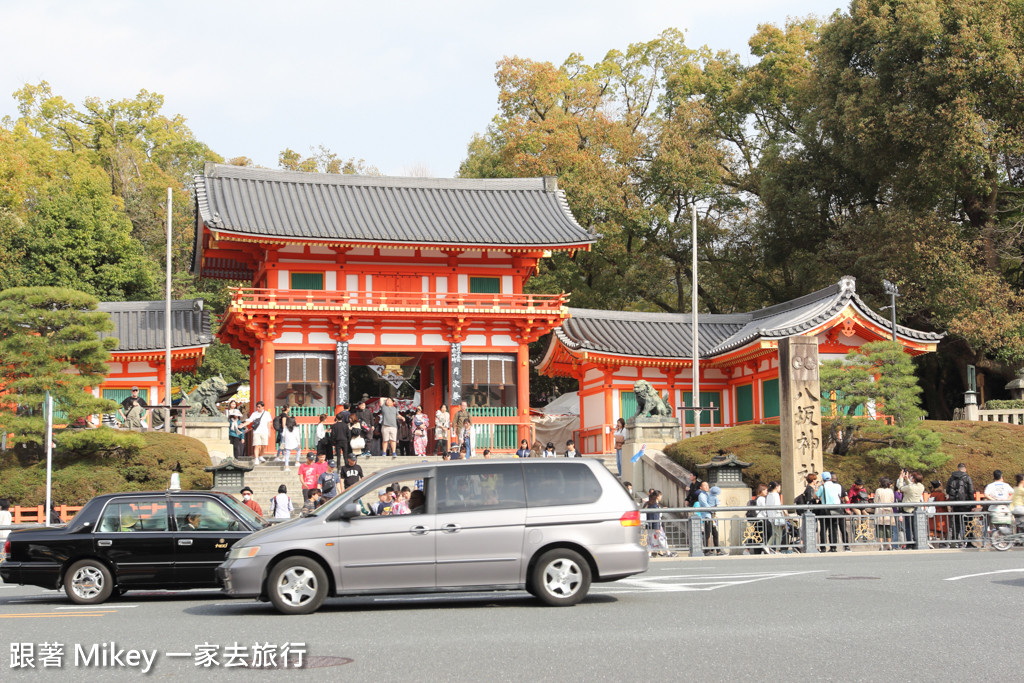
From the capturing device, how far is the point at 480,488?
1187 centimetres

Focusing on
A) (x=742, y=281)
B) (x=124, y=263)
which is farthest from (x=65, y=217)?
(x=742, y=281)

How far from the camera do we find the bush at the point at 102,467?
24641mm

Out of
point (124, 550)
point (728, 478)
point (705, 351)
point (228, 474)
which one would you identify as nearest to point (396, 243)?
point (705, 351)

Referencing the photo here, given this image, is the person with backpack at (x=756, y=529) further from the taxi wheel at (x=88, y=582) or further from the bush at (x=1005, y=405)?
the bush at (x=1005, y=405)

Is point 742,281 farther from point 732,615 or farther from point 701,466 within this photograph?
point 732,615

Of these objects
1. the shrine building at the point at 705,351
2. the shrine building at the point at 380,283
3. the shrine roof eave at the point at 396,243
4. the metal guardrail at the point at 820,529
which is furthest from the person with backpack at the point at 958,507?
the shrine roof eave at the point at 396,243

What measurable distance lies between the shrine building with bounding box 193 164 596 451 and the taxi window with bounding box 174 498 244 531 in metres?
21.1

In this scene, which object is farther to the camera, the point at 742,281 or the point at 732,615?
the point at 742,281

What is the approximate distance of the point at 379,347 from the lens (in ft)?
121

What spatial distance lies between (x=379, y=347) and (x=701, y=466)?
16.0m

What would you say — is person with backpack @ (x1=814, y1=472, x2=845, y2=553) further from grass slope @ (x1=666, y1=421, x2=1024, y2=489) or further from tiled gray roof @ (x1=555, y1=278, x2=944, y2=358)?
tiled gray roof @ (x1=555, y1=278, x2=944, y2=358)

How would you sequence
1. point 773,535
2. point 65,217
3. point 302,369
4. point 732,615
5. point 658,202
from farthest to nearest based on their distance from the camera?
point 658,202
point 65,217
point 302,369
point 773,535
point 732,615

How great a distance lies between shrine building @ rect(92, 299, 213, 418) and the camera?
1421 inches

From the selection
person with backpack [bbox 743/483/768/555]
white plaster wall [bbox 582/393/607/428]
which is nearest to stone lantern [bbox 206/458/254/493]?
person with backpack [bbox 743/483/768/555]
